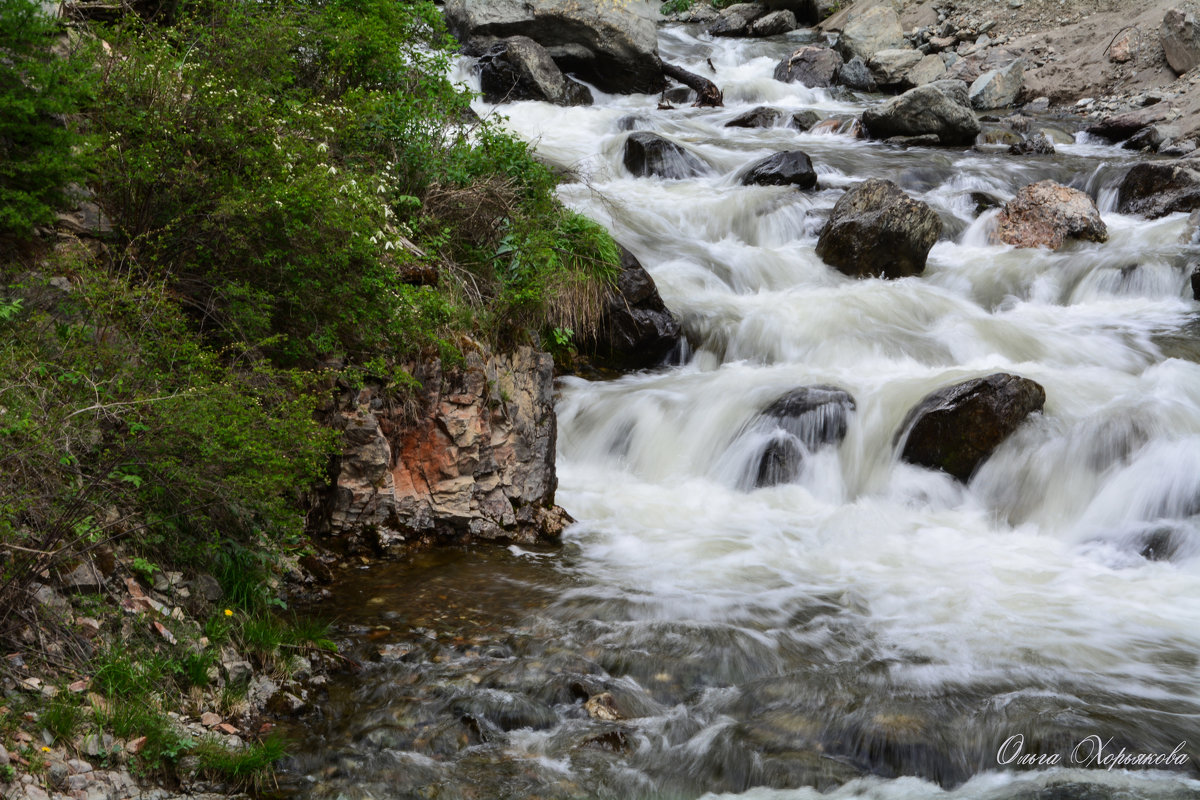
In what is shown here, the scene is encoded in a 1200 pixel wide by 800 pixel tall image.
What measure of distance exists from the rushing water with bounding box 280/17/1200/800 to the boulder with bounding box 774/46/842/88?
11244 millimetres

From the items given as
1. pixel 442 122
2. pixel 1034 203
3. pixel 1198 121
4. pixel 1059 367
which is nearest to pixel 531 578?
pixel 442 122

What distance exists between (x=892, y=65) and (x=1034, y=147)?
7.10 metres

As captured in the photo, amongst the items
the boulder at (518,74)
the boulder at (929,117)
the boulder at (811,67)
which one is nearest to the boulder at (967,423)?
the boulder at (929,117)

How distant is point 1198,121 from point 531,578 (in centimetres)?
1641

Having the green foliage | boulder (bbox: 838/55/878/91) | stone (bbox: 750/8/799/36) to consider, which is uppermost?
stone (bbox: 750/8/799/36)

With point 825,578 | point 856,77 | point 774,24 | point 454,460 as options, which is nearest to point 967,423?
point 825,578

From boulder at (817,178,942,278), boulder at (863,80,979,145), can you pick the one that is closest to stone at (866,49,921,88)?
boulder at (863,80,979,145)

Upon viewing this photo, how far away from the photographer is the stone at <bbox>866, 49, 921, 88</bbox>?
22.4 metres

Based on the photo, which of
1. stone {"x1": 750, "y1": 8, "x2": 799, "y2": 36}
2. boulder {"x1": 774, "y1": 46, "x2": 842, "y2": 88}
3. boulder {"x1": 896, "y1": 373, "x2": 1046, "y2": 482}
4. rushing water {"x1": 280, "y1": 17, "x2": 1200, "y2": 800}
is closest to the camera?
rushing water {"x1": 280, "y1": 17, "x2": 1200, "y2": 800}

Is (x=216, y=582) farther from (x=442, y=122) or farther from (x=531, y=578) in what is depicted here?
(x=442, y=122)

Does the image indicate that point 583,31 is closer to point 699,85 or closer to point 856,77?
point 699,85

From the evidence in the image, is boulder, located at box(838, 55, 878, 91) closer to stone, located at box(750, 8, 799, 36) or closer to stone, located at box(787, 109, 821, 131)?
stone, located at box(787, 109, 821, 131)

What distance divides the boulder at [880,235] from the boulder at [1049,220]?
1490 millimetres

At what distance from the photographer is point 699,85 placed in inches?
801
